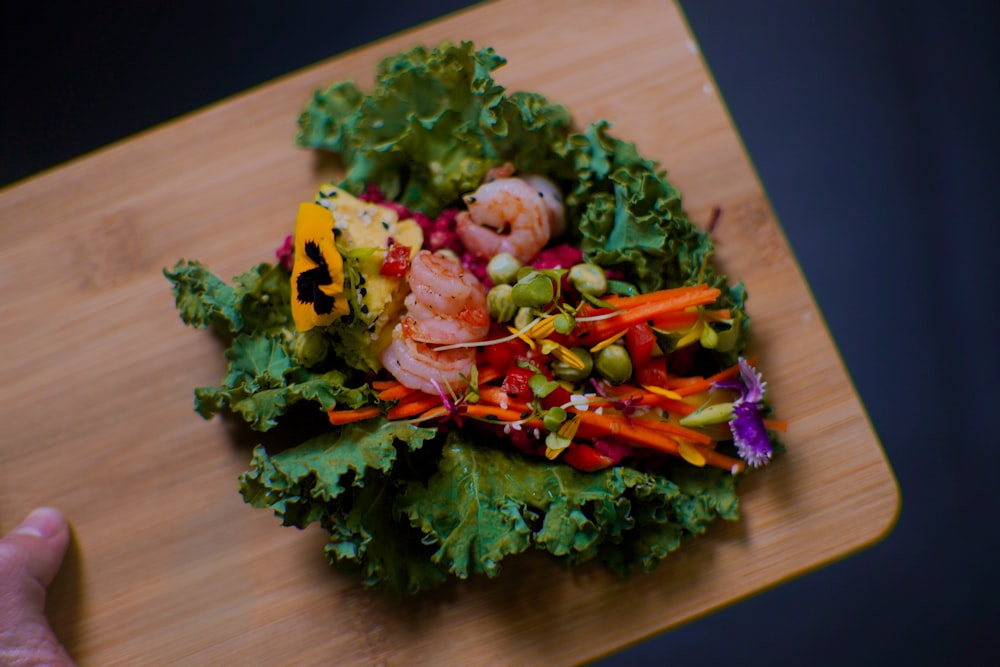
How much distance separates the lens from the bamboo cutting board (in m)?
2.17

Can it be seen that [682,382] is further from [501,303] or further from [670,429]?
[501,303]

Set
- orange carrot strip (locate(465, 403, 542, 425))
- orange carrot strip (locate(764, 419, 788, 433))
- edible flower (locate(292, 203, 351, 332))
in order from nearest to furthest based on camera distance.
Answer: edible flower (locate(292, 203, 351, 332))
orange carrot strip (locate(465, 403, 542, 425))
orange carrot strip (locate(764, 419, 788, 433))

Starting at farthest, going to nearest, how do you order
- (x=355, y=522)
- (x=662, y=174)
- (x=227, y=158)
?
(x=227, y=158) → (x=662, y=174) → (x=355, y=522)

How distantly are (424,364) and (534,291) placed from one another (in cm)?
33

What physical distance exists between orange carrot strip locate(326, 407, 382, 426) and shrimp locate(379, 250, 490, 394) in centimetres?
11

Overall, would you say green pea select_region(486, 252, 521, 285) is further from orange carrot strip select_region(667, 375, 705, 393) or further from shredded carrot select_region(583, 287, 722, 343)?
orange carrot strip select_region(667, 375, 705, 393)

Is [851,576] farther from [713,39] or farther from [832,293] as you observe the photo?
[713,39]

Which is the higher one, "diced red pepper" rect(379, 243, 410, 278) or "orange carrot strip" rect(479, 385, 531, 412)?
"diced red pepper" rect(379, 243, 410, 278)

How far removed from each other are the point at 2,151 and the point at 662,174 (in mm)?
2763

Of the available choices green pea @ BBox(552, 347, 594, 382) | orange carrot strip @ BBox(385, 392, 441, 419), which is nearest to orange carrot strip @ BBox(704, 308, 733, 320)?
green pea @ BBox(552, 347, 594, 382)

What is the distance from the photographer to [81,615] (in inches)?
86.5

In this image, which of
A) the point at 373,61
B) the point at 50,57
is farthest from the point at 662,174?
the point at 50,57

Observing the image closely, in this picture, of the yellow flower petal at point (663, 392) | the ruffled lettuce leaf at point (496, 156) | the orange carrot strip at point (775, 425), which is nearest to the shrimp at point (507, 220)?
the ruffled lettuce leaf at point (496, 156)

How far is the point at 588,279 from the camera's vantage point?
6.89ft
